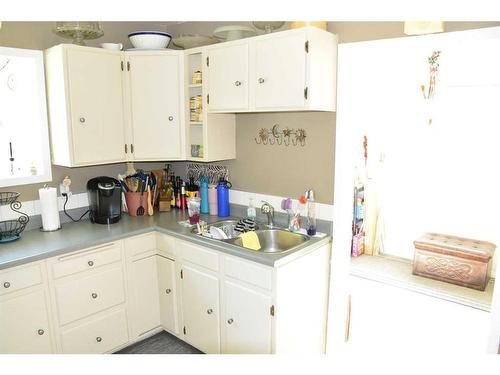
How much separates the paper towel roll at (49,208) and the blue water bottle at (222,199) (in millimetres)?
1162

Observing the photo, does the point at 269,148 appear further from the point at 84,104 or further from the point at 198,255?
the point at 84,104

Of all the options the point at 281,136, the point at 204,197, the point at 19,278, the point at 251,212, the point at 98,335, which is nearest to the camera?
the point at 19,278

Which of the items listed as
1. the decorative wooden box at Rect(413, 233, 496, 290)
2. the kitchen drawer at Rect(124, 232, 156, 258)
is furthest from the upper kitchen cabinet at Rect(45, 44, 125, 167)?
the decorative wooden box at Rect(413, 233, 496, 290)

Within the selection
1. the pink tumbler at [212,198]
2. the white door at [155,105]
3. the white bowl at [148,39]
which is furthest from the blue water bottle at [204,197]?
the white bowl at [148,39]

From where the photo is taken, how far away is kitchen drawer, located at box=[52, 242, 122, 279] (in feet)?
7.68

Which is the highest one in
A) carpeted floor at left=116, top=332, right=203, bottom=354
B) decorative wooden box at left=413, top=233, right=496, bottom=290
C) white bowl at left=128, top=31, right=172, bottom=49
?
Answer: white bowl at left=128, top=31, right=172, bottom=49

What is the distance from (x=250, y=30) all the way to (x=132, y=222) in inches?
63.4

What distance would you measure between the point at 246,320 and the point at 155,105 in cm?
167

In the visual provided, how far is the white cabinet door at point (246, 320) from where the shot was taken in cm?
224

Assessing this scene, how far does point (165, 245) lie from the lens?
275 cm

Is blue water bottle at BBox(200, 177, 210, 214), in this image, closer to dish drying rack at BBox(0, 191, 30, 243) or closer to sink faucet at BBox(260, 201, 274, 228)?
sink faucet at BBox(260, 201, 274, 228)

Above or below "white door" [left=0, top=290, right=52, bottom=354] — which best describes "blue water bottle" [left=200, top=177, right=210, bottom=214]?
above

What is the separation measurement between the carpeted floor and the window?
139 centimetres

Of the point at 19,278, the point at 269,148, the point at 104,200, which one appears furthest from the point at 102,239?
the point at 269,148
